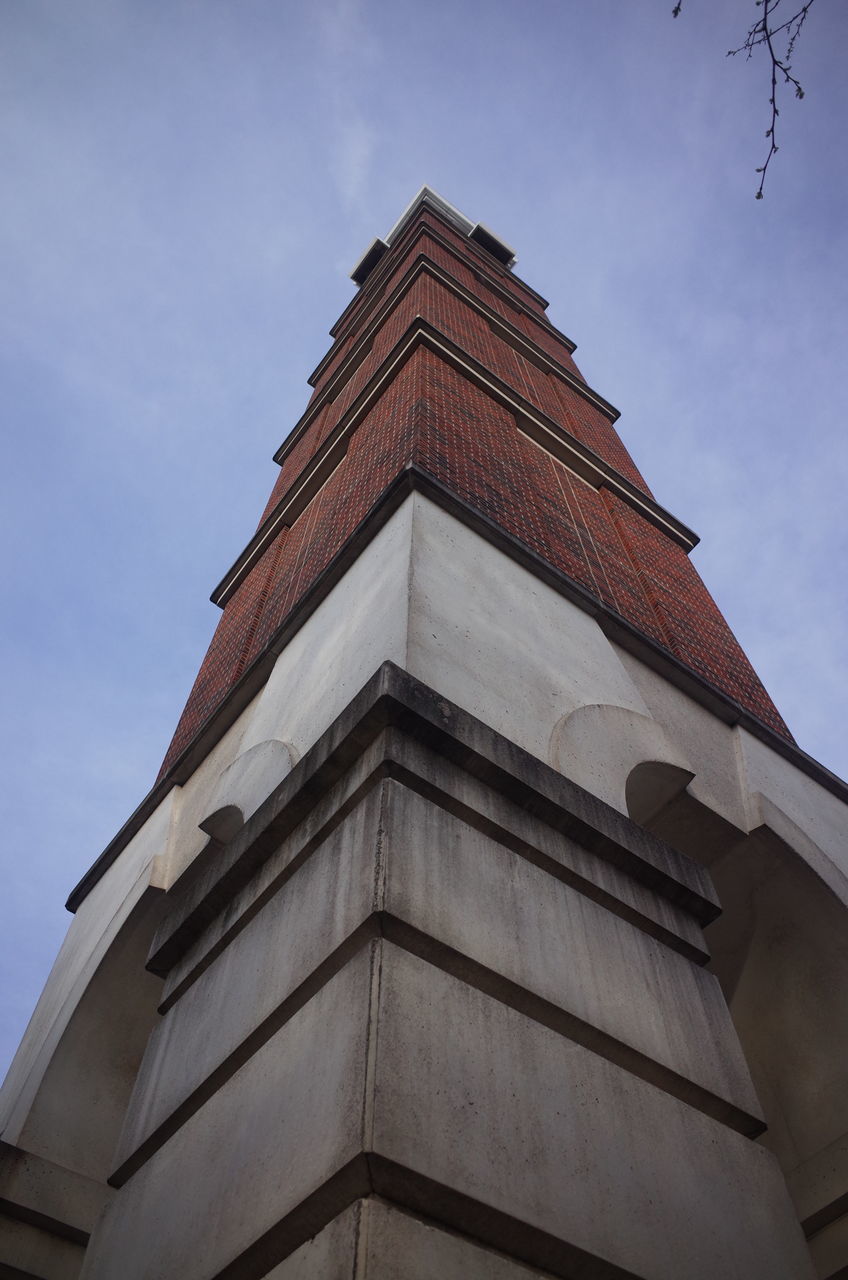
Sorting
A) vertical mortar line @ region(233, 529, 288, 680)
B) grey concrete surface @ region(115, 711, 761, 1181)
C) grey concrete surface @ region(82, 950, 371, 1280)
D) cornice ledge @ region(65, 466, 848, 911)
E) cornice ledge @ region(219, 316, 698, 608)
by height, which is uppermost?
cornice ledge @ region(219, 316, 698, 608)

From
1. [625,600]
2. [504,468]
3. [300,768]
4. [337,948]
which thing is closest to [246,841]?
[300,768]

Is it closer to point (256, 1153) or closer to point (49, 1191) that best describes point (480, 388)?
point (49, 1191)

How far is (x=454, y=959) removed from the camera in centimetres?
324

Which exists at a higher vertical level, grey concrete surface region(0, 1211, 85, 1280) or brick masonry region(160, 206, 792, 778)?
brick masonry region(160, 206, 792, 778)

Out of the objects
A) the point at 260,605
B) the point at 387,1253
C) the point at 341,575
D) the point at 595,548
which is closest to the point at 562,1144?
the point at 387,1253

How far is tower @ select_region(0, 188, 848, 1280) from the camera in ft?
9.37

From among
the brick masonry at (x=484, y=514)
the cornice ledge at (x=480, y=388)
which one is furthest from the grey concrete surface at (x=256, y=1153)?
the cornice ledge at (x=480, y=388)

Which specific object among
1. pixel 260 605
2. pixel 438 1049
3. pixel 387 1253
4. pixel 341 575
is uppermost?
pixel 260 605

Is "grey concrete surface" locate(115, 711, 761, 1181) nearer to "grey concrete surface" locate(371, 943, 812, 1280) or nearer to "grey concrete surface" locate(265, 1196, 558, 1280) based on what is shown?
"grey concrete surface" locate(371, 943, 812, 1280)

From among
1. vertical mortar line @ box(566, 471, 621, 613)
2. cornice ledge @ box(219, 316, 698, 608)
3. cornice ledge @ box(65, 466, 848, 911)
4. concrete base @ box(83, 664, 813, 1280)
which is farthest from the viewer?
cornice ledge @ box(219, 316, 698, 608)

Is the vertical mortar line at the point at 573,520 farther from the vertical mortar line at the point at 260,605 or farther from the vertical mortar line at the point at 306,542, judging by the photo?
the vertical mortar line at the point at 260,605

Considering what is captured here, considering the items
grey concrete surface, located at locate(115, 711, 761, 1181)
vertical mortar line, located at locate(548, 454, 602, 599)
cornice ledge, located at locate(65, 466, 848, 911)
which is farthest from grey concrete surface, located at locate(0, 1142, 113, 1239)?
vertical mortar line, located at locate(548, 454, 602, 599)

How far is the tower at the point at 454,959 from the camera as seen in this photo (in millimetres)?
2857

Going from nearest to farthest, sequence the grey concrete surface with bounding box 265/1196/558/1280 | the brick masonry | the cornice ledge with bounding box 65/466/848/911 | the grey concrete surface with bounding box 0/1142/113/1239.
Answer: the grey concrete surface with bounding box 265/1196/558/1280 → the grey concrete surface with bounding box 0/1142/113/1239 → the cornice ledge with bounding box 65/466/848/911 → the brick masonry
